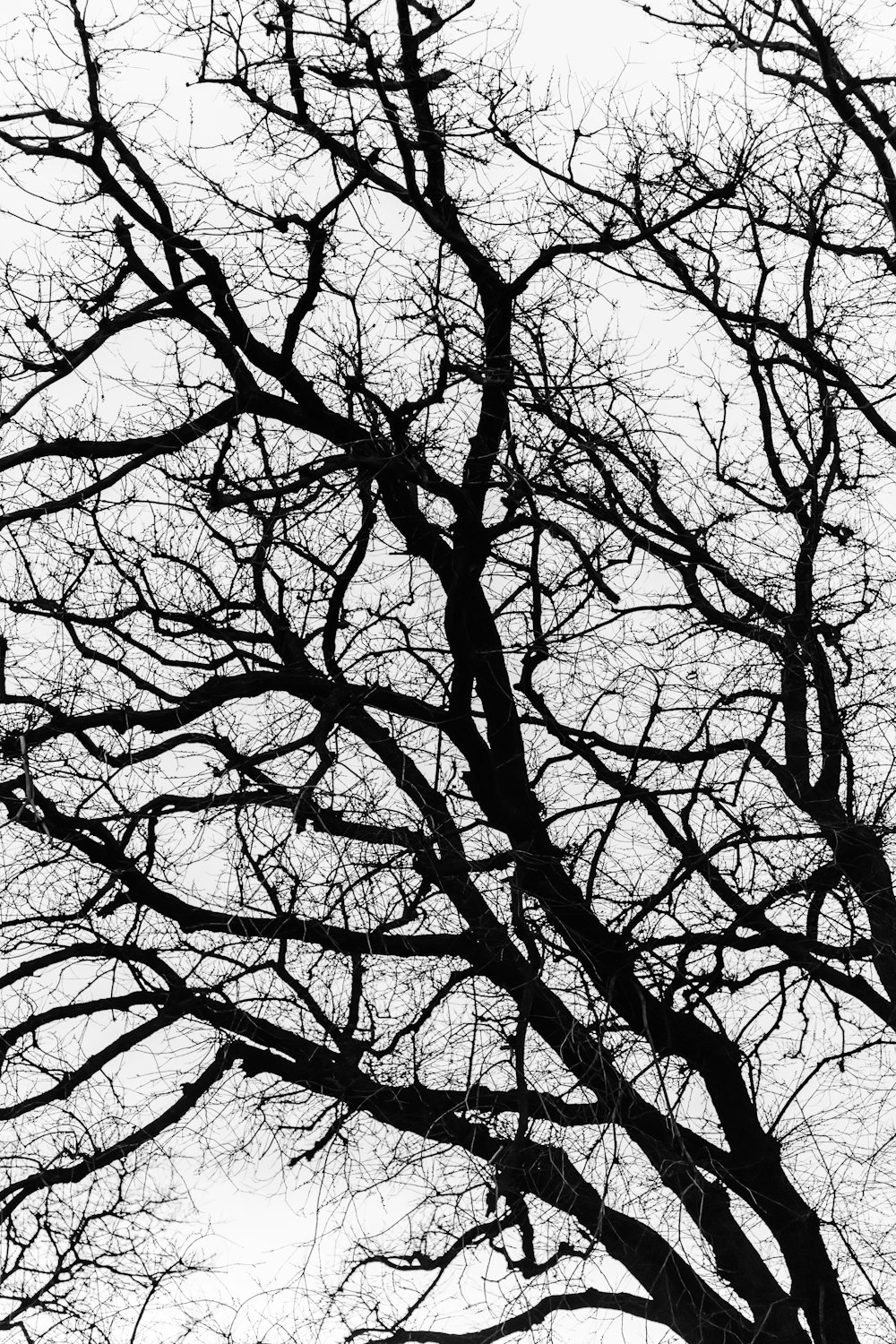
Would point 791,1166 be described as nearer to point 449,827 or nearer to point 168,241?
point 449,827

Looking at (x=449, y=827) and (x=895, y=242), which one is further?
(x=895, y=242)

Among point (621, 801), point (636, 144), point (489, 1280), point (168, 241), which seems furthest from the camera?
point (636, 144)

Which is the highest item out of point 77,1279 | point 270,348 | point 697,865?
point 270,348

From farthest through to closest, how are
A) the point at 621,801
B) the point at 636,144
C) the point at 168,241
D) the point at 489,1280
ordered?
the point at 636,144
the point at 168,241
the point at 621,801
the point at 489,1280

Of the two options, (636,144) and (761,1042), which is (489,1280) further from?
(636,144)

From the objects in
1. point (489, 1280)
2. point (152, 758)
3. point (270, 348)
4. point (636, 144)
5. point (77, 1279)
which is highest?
point (636, 144)

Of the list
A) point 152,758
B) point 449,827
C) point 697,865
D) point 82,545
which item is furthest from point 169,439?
point 697,865

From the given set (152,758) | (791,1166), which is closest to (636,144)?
(152,758)

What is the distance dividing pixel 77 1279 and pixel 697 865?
267 cm

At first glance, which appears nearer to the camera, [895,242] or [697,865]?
[697,865]

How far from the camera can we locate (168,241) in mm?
5164

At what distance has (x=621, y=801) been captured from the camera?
471 centimetres

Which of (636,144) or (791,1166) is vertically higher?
(636,144)

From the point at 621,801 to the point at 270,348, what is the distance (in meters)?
2.23
